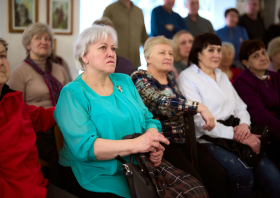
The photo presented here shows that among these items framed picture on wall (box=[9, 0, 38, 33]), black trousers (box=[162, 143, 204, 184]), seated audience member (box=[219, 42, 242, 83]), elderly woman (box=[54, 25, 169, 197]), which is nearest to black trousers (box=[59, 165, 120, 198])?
elderly woman (box=[54, 25, 169, 197])

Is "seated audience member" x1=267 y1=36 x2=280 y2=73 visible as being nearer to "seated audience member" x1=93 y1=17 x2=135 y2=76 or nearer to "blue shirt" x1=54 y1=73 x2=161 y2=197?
"seated audience member" x1=93 y1=17 x2=135 y2=76

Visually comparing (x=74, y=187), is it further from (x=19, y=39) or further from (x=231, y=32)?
(x=231, y=32)

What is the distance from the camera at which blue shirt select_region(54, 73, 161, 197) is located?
1156mm

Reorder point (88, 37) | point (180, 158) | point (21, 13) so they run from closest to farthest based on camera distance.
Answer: point (88, 37) → point (180, 158) → point (21, 13)

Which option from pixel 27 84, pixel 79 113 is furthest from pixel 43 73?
pixel 79 113

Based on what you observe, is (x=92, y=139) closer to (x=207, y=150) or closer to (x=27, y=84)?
(x=207, y=150)

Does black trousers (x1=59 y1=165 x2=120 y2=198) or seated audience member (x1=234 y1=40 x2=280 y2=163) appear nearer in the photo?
black trousers (x1=59 y1=165 x2=120 y2=198)

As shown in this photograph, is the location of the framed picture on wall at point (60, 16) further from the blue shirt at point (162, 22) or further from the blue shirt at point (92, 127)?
the blue shirt at point (92, 127)

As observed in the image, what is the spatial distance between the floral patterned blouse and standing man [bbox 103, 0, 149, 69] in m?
1.43

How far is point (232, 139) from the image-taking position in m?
1.80

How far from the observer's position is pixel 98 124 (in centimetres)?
124

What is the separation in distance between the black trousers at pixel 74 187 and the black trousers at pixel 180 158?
1.71 ft

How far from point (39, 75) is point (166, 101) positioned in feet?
3.95

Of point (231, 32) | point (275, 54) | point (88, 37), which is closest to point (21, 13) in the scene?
point (88, 37)
